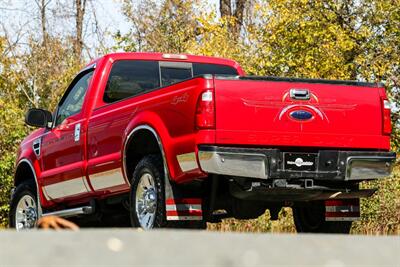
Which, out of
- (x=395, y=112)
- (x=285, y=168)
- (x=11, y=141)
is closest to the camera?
(x=285, y=168)

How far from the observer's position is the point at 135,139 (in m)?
8.12

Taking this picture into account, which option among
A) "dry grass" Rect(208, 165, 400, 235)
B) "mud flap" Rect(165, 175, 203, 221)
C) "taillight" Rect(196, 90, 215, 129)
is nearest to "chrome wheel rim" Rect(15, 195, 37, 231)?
"mud flap" Rect(165, 175, 203, 221)

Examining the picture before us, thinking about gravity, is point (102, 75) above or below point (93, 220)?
above

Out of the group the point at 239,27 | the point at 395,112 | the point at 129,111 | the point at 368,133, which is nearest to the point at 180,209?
the point at 129,111

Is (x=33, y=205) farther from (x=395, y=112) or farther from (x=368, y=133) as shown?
(x=395, y=112)

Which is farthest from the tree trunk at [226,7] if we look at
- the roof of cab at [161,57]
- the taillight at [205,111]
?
the taillight at [205,111]

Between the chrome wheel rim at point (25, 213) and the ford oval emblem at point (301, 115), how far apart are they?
4.13 metres

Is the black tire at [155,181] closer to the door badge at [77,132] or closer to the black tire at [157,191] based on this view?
the black tire at [157,191]

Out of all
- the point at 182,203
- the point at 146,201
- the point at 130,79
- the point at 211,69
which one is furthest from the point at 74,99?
the point at 182,203

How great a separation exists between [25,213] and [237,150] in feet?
14.0

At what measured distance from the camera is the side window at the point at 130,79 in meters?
9.27

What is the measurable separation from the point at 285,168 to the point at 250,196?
1.31 feet

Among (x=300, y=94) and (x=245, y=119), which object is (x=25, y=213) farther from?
(x=300, y=94)

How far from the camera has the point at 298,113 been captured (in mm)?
7312
